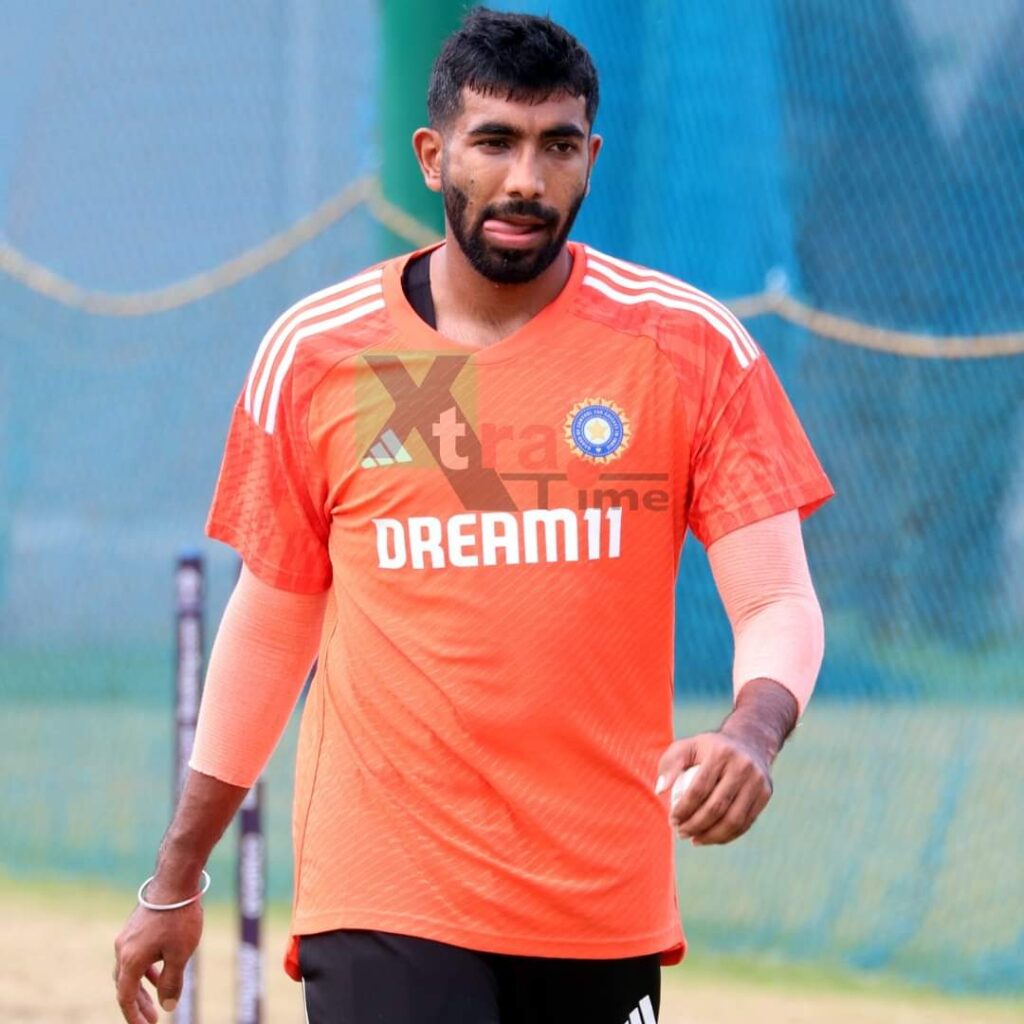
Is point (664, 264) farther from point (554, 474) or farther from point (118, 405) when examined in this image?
point (554, 474)

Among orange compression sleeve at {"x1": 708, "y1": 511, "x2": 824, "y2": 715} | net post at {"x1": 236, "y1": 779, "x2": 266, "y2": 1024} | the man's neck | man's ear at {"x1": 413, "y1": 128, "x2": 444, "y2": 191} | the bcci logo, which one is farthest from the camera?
net post at {"x1": 236, "y1": 779, "x2": 266, "y2": 1024}

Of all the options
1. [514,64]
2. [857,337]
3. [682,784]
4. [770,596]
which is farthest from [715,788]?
[857,337]

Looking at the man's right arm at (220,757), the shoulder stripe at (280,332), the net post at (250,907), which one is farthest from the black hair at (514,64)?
the net post at (250,907)

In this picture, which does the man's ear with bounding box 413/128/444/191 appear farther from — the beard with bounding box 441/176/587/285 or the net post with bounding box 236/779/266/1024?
the net post with bounding box 236/779/266/1024

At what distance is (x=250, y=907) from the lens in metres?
5.34

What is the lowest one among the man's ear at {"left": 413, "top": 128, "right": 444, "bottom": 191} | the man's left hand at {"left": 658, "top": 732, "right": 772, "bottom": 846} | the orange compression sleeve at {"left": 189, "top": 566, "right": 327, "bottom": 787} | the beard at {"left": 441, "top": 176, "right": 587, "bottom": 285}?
the man's left hand at {"left": 658, "top": 732, "right": 772, "bottom": 846}

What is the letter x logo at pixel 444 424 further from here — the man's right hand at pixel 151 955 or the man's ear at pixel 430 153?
the man's right hand at pixel 151 955

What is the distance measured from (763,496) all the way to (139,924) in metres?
1.15

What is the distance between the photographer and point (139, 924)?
3.28m

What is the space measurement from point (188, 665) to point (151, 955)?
223 cm

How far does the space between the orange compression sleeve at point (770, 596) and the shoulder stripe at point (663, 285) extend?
0.28 metres

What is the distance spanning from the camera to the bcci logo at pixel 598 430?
310cm

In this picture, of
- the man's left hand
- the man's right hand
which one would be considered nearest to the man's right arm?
the man's right hand

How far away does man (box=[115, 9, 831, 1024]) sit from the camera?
3053mm
